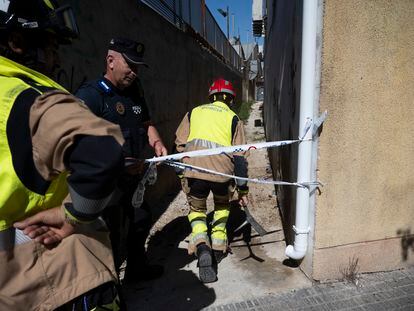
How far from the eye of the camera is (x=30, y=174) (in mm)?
1095

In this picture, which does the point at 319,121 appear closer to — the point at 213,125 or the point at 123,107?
the point at 213,125

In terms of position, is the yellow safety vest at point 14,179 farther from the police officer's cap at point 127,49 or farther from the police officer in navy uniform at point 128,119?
the police officer's cap at point 127,49

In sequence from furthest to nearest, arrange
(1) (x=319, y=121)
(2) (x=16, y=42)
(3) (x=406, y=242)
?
(3) (x=406, y=242)
(1) (x=319, y=121)
(2) (x=16, y=42)

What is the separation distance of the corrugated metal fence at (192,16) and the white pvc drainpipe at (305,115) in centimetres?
298

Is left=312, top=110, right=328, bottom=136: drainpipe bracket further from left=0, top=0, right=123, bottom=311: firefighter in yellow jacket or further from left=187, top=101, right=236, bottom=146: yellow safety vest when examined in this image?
left=0, top=0, right=123, bottom=311: firefighter in yellow jacket

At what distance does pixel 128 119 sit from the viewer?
2.58 m

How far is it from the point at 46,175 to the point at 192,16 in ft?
28.7

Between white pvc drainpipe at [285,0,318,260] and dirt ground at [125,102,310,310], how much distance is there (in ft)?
1.12

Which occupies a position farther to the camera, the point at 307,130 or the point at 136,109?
the point at 136,109

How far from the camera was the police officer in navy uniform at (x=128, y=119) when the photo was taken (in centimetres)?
243

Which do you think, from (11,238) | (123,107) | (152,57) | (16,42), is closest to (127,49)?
(123,107)

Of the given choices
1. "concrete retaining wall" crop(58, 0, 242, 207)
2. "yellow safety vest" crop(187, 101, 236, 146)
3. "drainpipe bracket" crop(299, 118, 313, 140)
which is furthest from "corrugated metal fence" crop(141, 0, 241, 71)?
"drainpipe bracket" crop(299, 118, 313, 140)

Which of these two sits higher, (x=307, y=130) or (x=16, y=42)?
(x=16, y=42)

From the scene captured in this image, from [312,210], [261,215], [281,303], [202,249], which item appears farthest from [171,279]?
[261,215]
